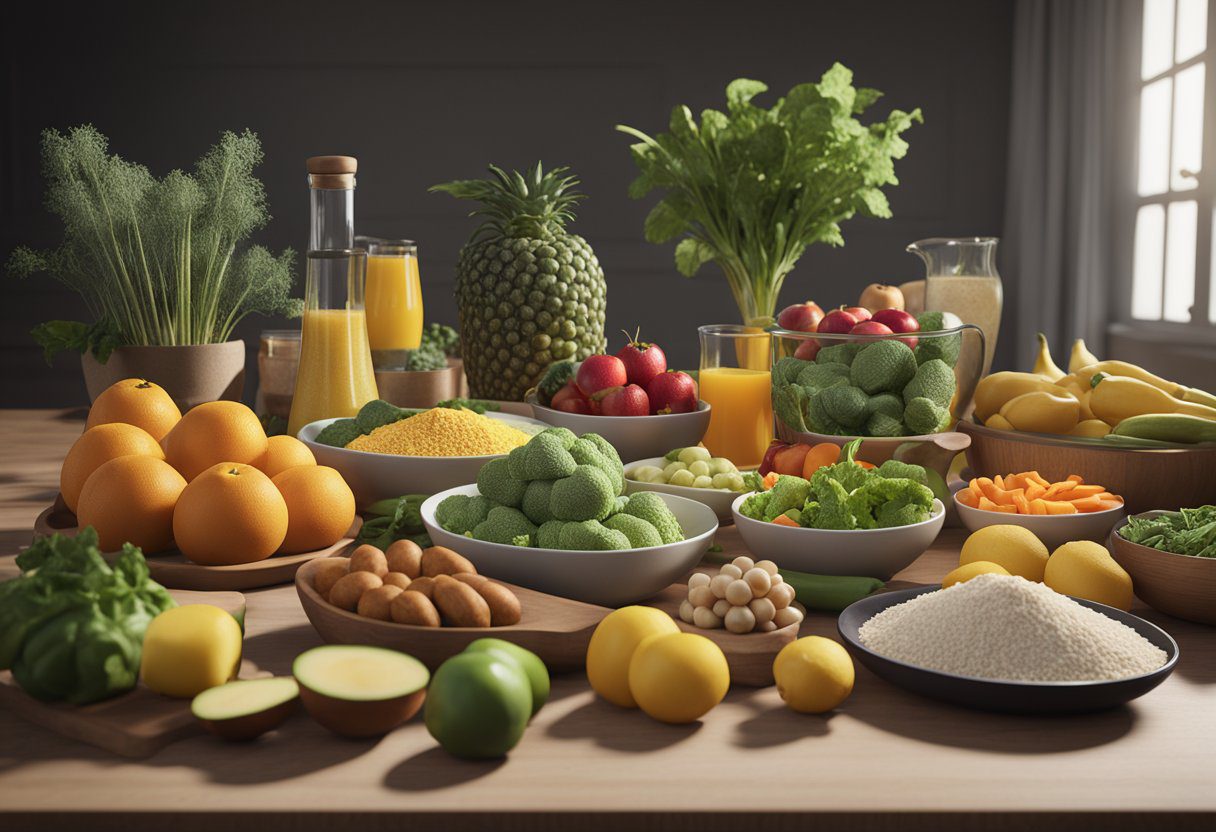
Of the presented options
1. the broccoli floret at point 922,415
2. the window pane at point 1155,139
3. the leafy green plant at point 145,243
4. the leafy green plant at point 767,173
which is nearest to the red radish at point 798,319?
the leafy green plant at point 767,173

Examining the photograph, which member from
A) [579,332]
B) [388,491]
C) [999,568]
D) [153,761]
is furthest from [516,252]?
[153,761]

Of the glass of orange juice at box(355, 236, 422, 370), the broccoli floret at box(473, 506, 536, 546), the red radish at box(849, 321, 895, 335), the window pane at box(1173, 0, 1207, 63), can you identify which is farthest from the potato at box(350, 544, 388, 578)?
the window pane at box(1173, 0, 1207, 63)

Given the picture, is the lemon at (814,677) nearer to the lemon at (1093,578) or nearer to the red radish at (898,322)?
the lemon at (1093,578)

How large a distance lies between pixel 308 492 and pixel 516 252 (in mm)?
980

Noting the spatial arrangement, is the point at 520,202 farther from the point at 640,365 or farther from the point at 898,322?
the point at 898,322

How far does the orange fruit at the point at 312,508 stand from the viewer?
3.77 ft

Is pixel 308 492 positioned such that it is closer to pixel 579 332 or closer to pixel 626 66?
pixel 579 332

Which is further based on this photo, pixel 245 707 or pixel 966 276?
pixel 966 276

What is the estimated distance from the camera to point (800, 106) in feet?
6.95

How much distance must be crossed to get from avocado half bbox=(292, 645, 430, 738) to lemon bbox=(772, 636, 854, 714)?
278 millimetres

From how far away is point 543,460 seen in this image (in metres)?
1.02

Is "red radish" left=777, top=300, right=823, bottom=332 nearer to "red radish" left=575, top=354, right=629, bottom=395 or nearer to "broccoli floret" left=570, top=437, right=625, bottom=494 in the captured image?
"red radish" left=575, top=354, right=629, bottom=395

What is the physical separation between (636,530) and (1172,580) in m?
0.52

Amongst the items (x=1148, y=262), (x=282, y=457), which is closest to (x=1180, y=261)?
(x=1148, y=262)
